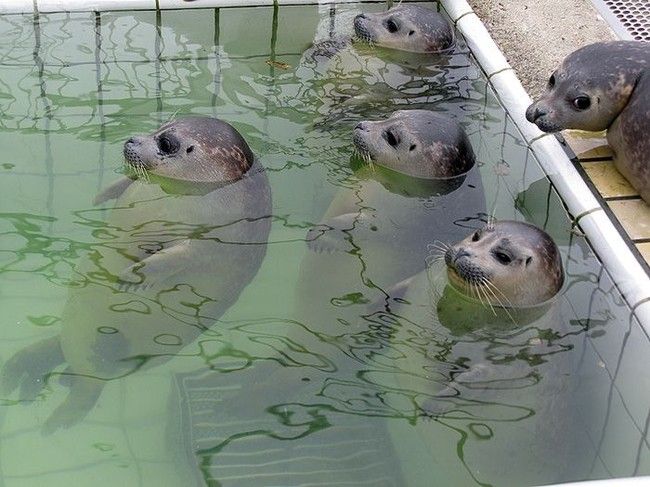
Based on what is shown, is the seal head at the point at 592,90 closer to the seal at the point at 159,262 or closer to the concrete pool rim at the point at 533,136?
the concrete pool rim at the point at 533,136

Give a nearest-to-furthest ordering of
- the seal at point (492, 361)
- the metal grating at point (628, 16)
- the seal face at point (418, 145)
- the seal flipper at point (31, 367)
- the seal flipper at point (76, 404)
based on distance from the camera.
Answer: the seal at point (492, 361), the seal flipper at point (76, 404), the seal flipper at point (31, 367), the seal face at point (418, 145), the metal grating at point (628, 16)

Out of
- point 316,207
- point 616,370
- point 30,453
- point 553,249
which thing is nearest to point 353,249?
point 316,207

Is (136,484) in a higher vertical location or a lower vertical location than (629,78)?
lower

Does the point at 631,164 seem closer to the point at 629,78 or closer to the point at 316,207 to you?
the point at 629,78

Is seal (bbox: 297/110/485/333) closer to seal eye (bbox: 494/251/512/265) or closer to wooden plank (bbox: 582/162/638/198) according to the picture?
seal eye (bbox: 494/251/512/265)

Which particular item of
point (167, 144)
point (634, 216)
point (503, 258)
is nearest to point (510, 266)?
point (503, 258)

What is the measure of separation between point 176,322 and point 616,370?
6.15ft

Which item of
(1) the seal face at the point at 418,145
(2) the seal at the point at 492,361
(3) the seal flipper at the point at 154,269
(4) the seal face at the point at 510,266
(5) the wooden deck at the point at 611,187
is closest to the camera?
(2) the seal at the point at 492,361

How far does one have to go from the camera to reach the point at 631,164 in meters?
5.43

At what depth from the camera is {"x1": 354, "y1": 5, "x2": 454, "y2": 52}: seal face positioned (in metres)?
6.84

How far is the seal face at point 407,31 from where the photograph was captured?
6840mm

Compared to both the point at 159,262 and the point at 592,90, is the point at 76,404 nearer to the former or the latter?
the point at 159,262

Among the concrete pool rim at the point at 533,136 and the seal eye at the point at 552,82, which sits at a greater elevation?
the seal eye at the point at 552,82

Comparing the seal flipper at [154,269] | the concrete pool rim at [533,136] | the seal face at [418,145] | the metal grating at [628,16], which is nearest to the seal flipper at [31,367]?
the seal flipper at [154,269]
